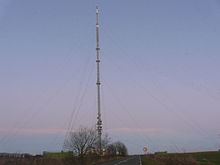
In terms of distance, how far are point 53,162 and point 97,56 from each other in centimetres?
2165

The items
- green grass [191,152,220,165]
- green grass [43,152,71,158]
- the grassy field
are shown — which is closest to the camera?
the grassy field

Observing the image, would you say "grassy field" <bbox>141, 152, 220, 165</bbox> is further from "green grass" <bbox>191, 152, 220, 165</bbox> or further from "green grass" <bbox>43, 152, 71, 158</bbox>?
"green grass" <bbox>43, 152, 71, 158</bbox>

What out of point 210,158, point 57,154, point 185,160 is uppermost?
point 57,154

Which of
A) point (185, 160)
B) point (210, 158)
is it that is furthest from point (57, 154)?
point (185, 160)

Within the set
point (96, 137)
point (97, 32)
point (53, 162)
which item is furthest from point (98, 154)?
point (53, 162)

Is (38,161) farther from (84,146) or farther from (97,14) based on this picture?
(97,14)

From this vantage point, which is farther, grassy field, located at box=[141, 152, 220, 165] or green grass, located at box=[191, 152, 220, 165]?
green grass, located at box=[191, 152, 220, 165]

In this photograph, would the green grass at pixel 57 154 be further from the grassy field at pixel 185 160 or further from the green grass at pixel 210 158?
the green grass at pixel 210 158

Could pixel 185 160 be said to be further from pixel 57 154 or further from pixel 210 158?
pixel 57 154

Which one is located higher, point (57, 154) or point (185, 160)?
point (57, 154)

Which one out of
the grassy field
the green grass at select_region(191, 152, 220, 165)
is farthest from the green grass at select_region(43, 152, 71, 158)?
the green grass at select_region(191, 152, 220, 165)

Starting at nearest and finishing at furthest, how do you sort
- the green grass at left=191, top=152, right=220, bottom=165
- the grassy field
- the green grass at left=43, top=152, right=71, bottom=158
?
the grassy field → the green grass at left=191, top=152, right=220, bottom=165 → the green grass at left=43, top=152, right=71, bottom=158

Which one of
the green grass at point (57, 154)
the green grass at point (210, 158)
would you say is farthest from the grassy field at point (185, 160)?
the green grass at point (57, 154)

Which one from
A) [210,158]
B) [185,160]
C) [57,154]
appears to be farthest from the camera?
[57,154]
